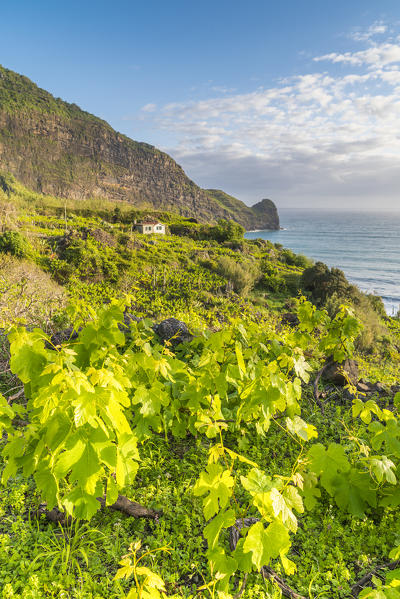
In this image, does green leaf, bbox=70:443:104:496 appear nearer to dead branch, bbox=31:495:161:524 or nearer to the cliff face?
dead branch, bbox=31:495:161:524

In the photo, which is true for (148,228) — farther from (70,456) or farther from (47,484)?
(70,456)

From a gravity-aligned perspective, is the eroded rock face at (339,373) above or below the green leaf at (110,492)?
below

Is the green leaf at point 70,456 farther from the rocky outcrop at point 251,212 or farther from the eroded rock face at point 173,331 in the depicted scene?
the rocky outcrop at point 251,212

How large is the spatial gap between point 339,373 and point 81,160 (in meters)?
149

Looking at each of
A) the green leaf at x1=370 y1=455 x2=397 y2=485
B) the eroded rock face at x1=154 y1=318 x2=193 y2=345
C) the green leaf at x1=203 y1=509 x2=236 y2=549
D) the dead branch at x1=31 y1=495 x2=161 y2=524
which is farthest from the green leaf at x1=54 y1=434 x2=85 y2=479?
the eroded rock face at x1=154 y1=318 x2=193 y2=345

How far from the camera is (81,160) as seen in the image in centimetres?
12888

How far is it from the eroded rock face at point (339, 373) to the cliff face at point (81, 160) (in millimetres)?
115322

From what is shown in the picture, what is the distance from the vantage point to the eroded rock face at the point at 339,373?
4.33m

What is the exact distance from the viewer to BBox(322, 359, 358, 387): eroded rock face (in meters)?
4.33

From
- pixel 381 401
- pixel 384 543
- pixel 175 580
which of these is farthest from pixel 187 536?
pixel 381 401

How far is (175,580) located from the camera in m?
1.73

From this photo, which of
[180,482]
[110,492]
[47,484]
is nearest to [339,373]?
[180,482]

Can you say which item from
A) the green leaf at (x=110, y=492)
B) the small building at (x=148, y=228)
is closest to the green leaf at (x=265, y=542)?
the green leaf at (x=110, y=492)

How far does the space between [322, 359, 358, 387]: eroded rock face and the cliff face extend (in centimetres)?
11532
